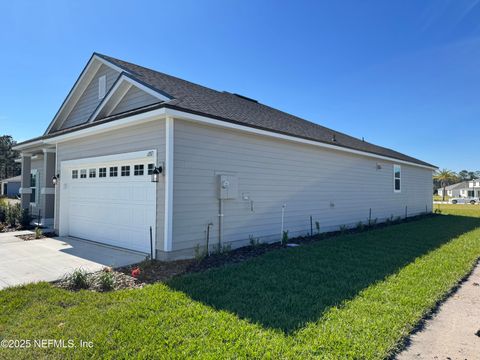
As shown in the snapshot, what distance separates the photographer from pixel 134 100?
8.41 metres

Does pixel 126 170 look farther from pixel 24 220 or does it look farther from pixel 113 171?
pixel 24 220

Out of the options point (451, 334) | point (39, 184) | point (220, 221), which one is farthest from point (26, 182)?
point (451, 334)

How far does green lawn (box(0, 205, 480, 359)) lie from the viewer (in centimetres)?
291

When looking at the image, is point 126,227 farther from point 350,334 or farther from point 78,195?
point 350,334

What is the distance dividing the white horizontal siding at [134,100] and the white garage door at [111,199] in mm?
1645

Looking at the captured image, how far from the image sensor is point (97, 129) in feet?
25.5

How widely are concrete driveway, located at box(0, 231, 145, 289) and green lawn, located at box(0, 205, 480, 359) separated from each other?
2.98 ft

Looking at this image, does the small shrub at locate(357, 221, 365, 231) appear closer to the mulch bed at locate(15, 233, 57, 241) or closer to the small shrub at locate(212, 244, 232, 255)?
the small shrub at locate(212, 244, 232, 255)

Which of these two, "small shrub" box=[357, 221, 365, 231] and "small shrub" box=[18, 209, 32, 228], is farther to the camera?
"small shrub" box=[357, 221, 365, 231]

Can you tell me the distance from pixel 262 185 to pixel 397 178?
11275 millimetres

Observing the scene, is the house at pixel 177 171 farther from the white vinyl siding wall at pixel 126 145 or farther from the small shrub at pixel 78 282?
the small shrub at pixel 78 282

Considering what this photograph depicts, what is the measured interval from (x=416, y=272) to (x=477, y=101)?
58.2 ft

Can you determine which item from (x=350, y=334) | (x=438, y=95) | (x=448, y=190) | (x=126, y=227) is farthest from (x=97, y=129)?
(x=448, y=190)

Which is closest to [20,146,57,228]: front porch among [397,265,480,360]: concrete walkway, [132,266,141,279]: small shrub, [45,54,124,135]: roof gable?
[45,54,124,135]: roof gable
